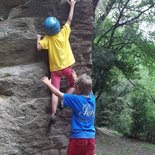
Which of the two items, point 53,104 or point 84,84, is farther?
point 53,104

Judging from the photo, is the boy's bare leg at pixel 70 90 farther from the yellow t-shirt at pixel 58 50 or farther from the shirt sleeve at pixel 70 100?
the shirt sleeve at pixel 70 100

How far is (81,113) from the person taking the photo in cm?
545

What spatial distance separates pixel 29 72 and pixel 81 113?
149 centimetres

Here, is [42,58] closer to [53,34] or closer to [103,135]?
[53,34]

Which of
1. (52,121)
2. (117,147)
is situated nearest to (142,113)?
(117,147)

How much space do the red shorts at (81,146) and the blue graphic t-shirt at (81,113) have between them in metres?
0.07

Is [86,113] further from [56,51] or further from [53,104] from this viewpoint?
[56,51]

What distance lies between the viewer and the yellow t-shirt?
6383 millimetres

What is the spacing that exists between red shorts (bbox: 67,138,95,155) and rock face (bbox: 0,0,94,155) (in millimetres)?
1025

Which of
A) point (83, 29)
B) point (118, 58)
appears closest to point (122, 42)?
point (118, 58)

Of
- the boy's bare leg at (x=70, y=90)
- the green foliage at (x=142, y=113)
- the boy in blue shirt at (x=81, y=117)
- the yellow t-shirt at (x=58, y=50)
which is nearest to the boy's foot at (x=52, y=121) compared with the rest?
the boy's bare leg at (x=70, y=90)

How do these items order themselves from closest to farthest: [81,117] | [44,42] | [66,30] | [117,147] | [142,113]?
[81,117], [44,42], [66,30], [117,147], [142,113]

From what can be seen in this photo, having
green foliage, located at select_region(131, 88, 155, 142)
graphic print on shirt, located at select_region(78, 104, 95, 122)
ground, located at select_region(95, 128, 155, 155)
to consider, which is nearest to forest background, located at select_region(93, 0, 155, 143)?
green foliage, located at select_region(131, 88, 155, 142)

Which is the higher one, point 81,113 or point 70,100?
point 70,100
